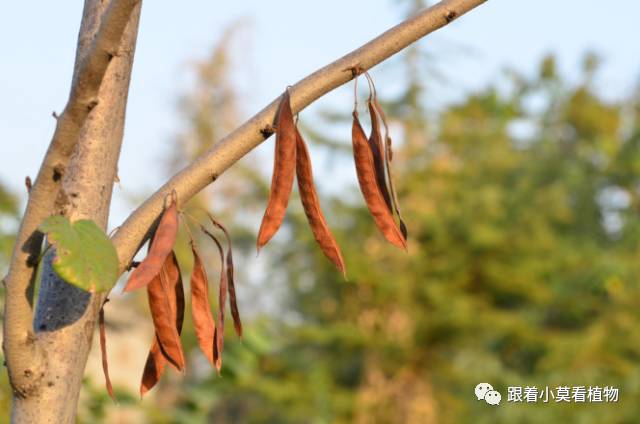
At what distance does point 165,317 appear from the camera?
45.8 inches

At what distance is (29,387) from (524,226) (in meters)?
14.7

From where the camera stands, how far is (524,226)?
50.6ft

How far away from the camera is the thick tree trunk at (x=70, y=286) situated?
1.15 m

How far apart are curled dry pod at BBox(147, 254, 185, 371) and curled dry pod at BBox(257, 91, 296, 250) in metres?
0.12

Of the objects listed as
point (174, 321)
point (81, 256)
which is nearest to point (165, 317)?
point (174, 321)

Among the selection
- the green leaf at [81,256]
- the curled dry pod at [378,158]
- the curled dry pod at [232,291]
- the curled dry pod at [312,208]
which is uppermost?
the curled dry pod at [378,158]

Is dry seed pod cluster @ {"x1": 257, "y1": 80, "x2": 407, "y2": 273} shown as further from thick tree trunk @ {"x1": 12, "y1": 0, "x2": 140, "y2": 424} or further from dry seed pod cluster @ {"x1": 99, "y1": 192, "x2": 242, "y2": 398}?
thick tree trunk @ {"x1": 12, "y1": 0, "x2": 140, "y2": 424}

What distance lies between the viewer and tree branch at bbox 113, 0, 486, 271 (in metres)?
1.16

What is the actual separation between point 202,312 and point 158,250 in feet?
0.51

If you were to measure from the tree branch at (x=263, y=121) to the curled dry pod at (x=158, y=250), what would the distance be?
44 mm

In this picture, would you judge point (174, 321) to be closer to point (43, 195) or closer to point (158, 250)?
point (158, 250)

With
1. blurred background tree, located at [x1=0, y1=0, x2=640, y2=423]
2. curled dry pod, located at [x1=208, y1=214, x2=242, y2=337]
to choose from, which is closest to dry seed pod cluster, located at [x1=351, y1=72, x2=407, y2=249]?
curled dry pod, located at [x1=208, y1=214, x2=242, y2=337]

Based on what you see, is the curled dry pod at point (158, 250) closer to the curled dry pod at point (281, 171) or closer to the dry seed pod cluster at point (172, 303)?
the dry seed pod cluster at point (172, 303)

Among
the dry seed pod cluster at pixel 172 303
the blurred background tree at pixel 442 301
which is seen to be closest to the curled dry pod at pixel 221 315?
the dry seed pod cluster at pixel 172 303
